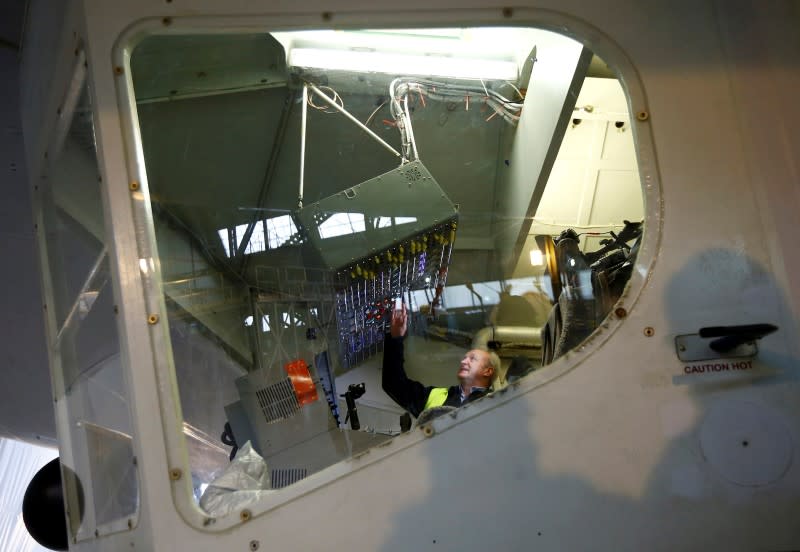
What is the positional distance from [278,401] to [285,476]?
0.37 metres

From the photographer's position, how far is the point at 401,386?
2.08 meters

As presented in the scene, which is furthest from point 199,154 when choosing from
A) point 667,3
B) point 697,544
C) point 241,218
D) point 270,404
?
point 697,544

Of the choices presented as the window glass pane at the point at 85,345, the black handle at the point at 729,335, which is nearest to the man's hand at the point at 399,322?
the window glass pane at the point at 85,345

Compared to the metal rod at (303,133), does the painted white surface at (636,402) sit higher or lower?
lower

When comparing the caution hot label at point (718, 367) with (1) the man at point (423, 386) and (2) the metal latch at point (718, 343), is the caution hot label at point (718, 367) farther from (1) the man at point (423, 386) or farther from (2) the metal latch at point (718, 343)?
(1) the man at point (423, 386)

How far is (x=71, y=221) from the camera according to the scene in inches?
84.0

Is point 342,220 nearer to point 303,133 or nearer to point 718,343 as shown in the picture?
point 303,133

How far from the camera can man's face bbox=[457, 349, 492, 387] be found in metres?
1.78

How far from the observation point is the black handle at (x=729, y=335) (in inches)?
57.5

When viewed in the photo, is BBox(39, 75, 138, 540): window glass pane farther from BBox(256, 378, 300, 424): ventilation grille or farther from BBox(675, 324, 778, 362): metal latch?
BBox(675, 324, 778, 362): metal latch

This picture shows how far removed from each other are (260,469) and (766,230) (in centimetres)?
138

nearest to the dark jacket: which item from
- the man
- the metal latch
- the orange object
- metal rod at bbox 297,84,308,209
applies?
the man

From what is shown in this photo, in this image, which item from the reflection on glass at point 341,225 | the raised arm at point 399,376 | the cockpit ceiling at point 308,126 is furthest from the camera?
the reflection on glass at point 341,225

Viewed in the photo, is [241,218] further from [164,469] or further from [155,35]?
[164,469]
